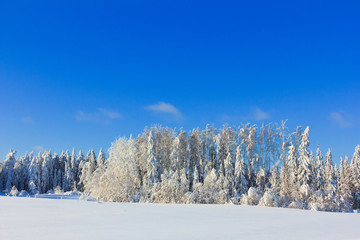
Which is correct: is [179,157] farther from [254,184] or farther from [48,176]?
[48,176]

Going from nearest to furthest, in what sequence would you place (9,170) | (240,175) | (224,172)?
(240,175), (224,172), (9,170)

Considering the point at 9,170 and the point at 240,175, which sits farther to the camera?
the point at 9,170

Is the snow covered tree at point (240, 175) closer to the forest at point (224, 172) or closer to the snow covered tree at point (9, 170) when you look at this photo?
the forest at point (224, 172)

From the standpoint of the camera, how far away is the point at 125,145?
32.3 metres

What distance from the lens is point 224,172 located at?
1670 inches

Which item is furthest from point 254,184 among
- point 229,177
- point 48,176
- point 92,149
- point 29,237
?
point 48,176

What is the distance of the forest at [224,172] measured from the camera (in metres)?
29.1

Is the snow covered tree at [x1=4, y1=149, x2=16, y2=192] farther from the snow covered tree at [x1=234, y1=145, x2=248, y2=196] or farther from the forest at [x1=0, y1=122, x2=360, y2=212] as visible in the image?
the snow covered tree at [x1=234, y1=145, x2=248, y2=196]

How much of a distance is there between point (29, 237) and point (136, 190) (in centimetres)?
2660

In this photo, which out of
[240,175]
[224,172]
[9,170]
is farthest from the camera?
[9,170]

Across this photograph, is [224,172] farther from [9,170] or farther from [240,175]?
[9,170]

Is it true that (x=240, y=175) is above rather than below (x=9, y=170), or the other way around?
above

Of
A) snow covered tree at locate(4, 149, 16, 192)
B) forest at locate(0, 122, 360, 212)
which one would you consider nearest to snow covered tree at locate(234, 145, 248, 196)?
forest at locate(0, 122, 360, 212)

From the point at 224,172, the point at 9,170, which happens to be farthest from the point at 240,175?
the point at 9,170
